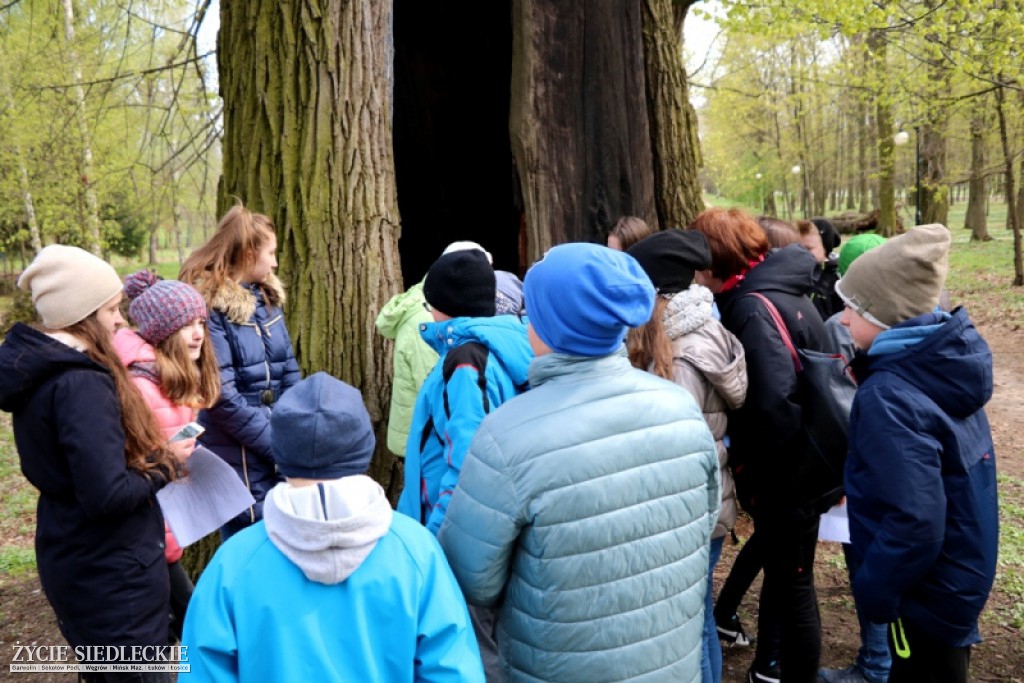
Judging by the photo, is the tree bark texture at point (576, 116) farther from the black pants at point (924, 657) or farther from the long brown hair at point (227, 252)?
the black pants at point (924, 657)

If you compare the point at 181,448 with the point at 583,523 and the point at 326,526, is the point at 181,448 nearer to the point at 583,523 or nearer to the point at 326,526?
the point at 326,526

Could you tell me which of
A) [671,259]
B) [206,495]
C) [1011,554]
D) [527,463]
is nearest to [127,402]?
[206,495]

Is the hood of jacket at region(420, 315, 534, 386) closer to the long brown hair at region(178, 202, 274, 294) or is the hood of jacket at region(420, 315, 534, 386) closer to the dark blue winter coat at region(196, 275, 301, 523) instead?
the dark blue winter coat at region(196, 275, 301, 523)

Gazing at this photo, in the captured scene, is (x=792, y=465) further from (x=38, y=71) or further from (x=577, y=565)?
(x=38, y=71)

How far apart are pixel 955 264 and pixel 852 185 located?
2066 cm

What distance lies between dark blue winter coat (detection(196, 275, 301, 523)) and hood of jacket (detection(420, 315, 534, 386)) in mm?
1006

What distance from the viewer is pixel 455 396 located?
2.29 m

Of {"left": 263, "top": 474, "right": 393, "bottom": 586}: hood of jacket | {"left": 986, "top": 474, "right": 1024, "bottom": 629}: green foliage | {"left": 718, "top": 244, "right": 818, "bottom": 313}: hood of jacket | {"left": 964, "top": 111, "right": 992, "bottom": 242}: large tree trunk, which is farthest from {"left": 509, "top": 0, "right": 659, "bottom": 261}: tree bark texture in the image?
{"left": 964, "top": 111, "right": 992, "bottom": 242}: large tree trunk

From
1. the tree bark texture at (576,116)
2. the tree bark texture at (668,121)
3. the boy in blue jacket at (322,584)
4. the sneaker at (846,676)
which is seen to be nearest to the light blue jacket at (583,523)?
the boy in blue jacket at (322,584)

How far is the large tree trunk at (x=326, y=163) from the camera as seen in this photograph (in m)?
3.68

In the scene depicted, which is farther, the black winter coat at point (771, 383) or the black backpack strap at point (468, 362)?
the black winter coat at point (771, 383)

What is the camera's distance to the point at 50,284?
2.26m

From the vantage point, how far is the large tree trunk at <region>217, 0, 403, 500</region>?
368 centimetres

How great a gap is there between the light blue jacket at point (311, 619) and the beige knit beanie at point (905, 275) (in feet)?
5.05
